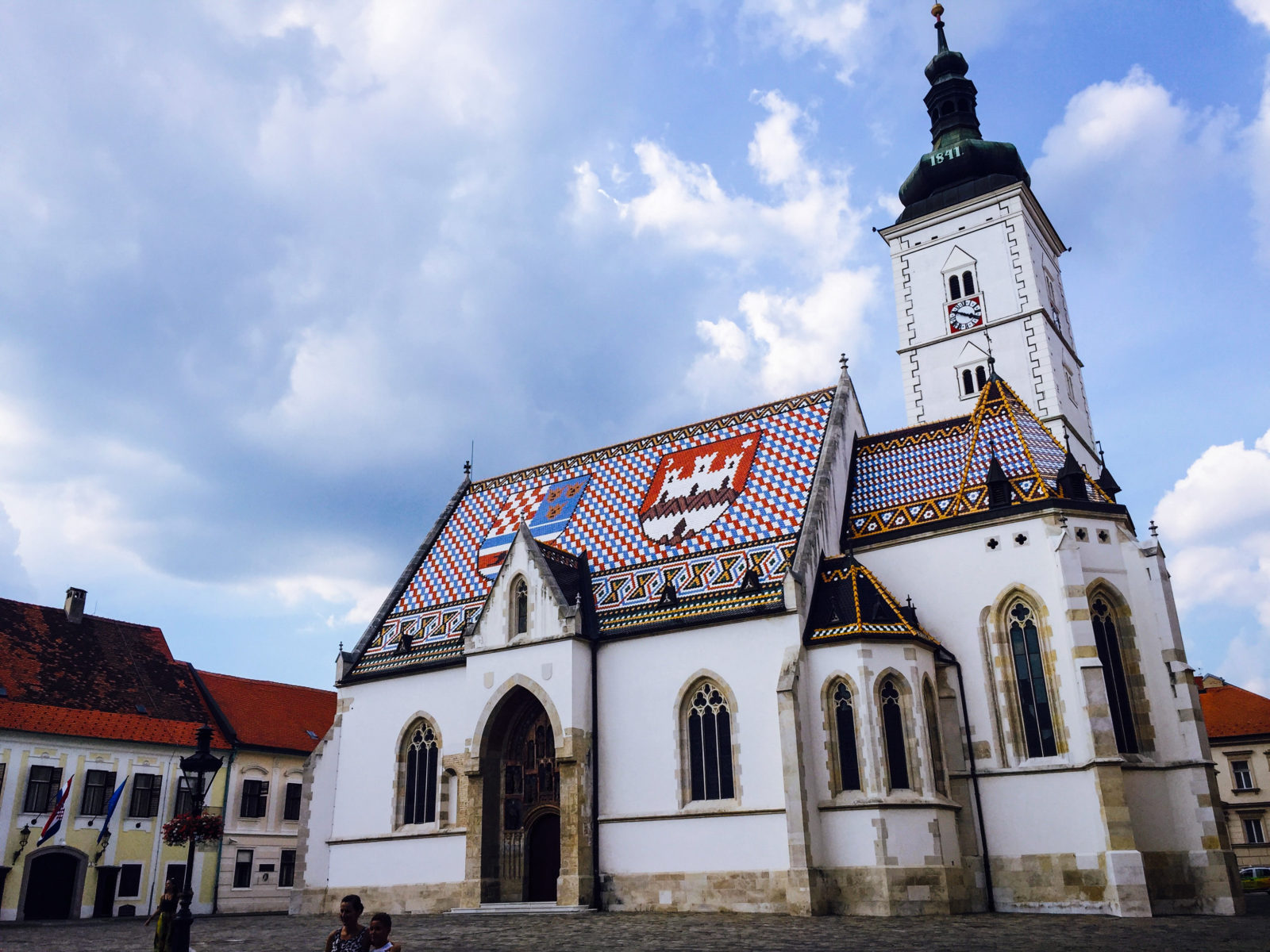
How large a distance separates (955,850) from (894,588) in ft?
19.9

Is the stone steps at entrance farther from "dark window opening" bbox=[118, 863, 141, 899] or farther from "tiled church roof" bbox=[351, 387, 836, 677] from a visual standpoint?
"dark window opening" bbox=[118, 863, 141, 899]

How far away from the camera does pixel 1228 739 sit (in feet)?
140

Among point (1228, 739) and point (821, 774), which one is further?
point (1228, 739)

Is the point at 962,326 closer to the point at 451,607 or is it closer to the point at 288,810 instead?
the point at 451,607

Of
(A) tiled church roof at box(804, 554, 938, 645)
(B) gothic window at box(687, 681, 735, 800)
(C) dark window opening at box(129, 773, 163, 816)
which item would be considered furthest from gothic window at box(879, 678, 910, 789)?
(C) dark window opening at box(129, 773, 163, 816)

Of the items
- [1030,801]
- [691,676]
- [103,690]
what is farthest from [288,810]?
[1030,801]

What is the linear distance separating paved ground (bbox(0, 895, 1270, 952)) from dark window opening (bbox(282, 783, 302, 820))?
1309 centimetres

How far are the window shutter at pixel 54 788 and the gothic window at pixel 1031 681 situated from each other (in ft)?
89.2

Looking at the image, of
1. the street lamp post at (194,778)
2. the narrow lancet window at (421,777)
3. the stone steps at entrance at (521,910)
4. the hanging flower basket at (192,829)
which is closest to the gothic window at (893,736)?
the stone steps at entrance at (521,910)

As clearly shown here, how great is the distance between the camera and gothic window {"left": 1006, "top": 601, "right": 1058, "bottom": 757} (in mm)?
20875

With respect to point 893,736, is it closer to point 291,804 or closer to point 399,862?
point 399,862

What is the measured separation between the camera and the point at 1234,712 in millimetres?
44000

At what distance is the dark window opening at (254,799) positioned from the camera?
3487 cm

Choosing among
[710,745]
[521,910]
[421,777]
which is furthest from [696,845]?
[421,777]
